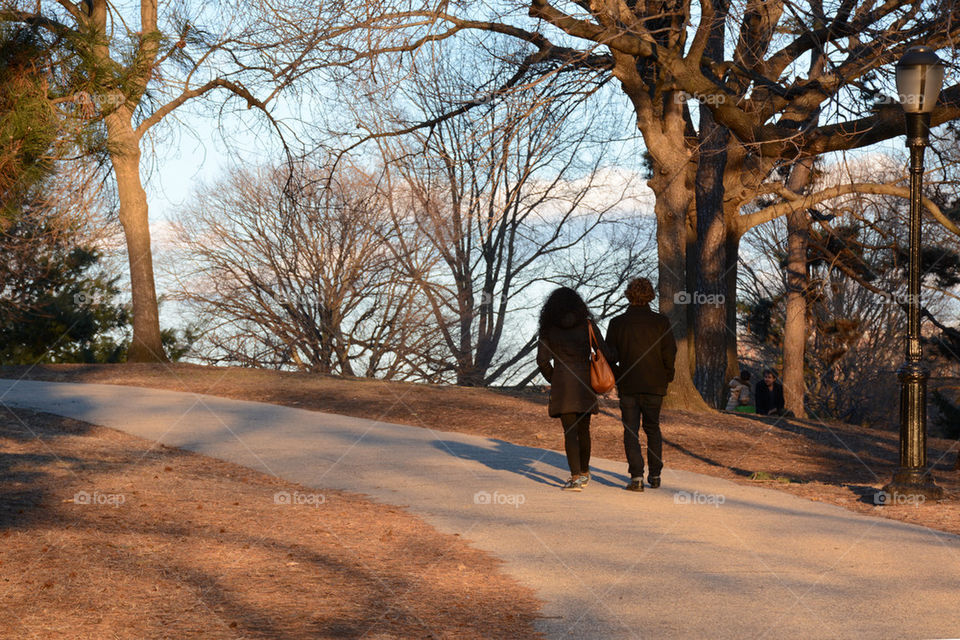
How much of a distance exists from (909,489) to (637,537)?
3.69 metres

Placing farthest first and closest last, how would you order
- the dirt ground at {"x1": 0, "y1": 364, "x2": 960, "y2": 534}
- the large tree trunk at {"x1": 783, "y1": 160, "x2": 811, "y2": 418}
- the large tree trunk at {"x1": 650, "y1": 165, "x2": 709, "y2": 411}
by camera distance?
the large tree trunk at {"x1": 783, "y1": 160, "x2": 811, "y2": 418} < the large tree trunk at {"x1": 650, "y1": 165, "x2": 709, "y2": 411} < the dirt ground at {"x1": 0, "y1": 364, "x2": 960, "y2": 534}

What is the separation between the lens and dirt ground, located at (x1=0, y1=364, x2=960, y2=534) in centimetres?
1141

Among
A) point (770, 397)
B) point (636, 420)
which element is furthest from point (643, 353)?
point (770, 397)

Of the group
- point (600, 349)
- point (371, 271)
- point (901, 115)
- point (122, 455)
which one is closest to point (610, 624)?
point (600, 349)

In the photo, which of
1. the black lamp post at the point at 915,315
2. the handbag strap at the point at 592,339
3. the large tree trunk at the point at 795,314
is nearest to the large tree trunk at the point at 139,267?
the large tree trunk at the point at 795,314

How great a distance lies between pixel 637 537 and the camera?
7762mm

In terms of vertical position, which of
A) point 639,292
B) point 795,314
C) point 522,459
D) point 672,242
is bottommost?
point 522,459

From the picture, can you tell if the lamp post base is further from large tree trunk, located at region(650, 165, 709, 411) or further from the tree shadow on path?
large tree trunk, located at region(650, 165, 709, 411)

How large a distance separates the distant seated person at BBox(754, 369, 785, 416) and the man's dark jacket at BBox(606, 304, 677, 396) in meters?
12.6

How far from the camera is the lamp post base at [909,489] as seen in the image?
32.4 feet

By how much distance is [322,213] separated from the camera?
1052 inches

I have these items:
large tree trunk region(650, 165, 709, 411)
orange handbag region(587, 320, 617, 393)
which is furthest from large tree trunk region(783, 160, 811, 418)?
orange handbag region(587, 320, 617, 393)

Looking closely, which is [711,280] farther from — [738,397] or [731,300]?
[738,397]

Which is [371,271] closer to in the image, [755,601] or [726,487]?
[726,487]
